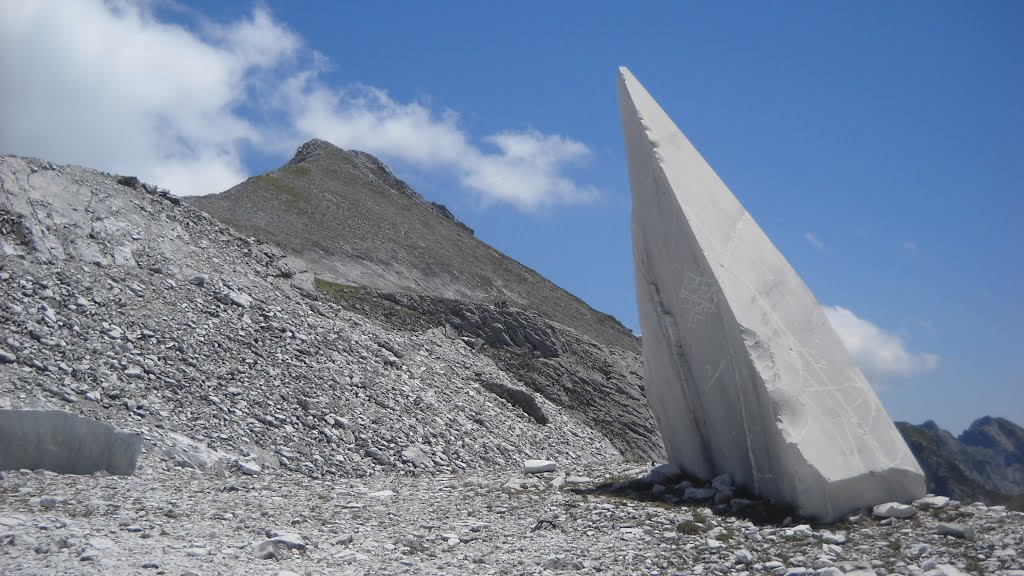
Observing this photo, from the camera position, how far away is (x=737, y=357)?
12.0m

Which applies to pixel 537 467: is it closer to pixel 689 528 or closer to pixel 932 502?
pixel 689 528

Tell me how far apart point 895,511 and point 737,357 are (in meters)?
2.72

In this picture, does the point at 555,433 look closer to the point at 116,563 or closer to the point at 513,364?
the point at 513,364

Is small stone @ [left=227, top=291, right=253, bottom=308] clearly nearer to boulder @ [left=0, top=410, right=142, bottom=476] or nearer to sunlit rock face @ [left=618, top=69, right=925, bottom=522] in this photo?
boulder @ [left=0, top=410, right=142, bottom=476]

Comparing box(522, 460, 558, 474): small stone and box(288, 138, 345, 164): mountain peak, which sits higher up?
box(288, 138, 345, 164): mountain peak

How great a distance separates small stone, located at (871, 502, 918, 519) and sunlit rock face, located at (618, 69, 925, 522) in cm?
29

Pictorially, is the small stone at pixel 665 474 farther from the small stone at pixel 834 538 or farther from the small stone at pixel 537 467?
the small stone at pixel 834 538

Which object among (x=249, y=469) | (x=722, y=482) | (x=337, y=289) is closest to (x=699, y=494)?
(x=722, y=482)

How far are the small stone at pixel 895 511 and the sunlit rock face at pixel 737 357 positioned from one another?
290 mm

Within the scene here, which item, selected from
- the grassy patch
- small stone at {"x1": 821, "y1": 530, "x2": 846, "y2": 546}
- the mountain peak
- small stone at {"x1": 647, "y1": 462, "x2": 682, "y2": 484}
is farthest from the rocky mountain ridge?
small stone at {"x1": 821, "y1": 530, "x2": 846, "y2": 546}

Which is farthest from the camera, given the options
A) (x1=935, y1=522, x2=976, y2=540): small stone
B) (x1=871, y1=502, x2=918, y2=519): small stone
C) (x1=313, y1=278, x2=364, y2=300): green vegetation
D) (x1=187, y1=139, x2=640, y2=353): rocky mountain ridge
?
(x1=187, y1=139, x2=640, y2=353): rocky mountain ridge

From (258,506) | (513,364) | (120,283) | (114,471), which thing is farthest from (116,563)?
(513,364)

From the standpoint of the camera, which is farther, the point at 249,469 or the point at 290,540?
the point at 249,469

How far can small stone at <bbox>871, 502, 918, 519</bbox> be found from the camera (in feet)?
34.1
